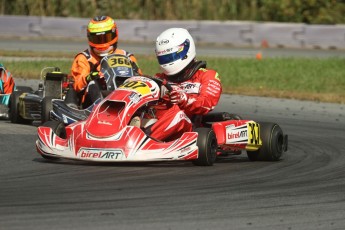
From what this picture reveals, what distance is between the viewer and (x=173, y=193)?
701 cm

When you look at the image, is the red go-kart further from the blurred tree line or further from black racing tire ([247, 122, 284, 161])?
the blurred tree line

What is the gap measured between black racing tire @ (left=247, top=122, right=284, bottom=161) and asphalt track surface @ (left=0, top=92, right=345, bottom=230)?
11cm

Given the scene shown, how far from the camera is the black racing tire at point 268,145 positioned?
907 cm

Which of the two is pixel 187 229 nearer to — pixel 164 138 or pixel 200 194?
pixel 200 194

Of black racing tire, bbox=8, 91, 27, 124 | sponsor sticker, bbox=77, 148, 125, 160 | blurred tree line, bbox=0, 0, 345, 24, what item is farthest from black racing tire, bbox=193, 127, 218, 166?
blurred tree line, bbox=0, 0, 345, 24

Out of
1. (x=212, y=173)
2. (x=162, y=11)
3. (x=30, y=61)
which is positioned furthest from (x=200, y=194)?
(x=162, y=11)

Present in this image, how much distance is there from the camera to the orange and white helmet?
1120 centimetres

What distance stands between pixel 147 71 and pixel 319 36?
329 inches

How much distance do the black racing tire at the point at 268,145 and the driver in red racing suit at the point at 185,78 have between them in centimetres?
52

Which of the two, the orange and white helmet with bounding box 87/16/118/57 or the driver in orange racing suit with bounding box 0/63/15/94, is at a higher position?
the orange and white helmet with bounding box 87/16/118/57

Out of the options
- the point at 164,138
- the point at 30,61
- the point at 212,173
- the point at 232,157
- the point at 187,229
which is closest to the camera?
the point at 187,229

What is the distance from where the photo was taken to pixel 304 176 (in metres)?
8.15

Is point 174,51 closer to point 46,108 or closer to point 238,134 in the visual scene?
point 238,134

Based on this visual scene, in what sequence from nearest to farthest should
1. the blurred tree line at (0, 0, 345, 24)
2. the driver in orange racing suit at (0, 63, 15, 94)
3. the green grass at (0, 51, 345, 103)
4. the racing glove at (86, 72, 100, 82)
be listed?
the racing glove at (86, 72, 100, 82) → the driver in orange racing suit at (0, 63, 15, 94) → the green grass at (0, 51, 345, 103) → the blurred tree line at (0, 0, 345, 24)
